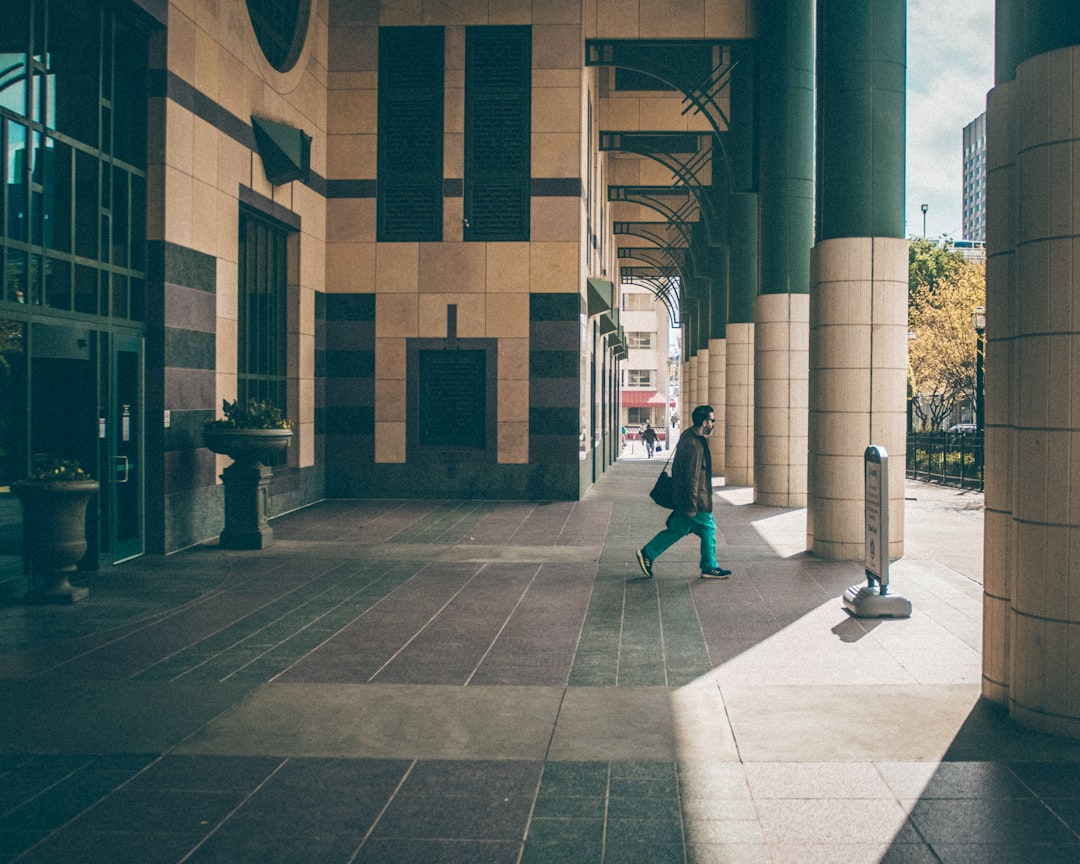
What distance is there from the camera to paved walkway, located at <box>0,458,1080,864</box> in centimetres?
421

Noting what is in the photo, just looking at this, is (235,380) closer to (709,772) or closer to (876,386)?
(876,386)

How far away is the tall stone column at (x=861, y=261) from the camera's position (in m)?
12.5

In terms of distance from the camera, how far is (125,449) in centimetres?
1190

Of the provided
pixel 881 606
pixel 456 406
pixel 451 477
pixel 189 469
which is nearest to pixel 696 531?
pixel 881 606

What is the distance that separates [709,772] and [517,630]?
136 inches

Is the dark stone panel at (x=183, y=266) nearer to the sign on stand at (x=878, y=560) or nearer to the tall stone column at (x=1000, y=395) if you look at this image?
the sign on stand at (x=878, y=560)

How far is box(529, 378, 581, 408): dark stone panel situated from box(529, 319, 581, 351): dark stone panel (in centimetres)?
61

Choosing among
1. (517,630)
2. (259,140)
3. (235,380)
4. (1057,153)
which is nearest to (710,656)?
(517,630)

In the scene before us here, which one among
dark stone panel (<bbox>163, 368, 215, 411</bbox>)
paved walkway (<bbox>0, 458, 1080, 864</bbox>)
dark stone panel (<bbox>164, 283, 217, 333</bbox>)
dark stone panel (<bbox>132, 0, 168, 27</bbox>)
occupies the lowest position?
paved walkway (<bbox>0, 458, 1080, 864</bbox>)

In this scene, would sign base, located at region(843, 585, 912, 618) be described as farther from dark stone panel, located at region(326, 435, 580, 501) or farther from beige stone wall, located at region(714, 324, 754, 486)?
beige stone wall, located at region(714, 324, 754, 486)

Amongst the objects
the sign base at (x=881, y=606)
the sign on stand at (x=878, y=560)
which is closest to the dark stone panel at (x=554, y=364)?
the sign on stand at (x=878, y=560)

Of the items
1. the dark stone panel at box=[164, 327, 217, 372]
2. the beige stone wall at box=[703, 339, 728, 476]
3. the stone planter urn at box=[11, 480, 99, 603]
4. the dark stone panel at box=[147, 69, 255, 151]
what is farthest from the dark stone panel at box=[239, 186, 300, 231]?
the beige stone wall at box=[703, 339, 728, 476]

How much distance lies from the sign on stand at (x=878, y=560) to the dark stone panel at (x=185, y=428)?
8.16 meters

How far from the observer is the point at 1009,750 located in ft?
17.2
